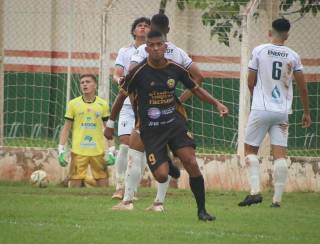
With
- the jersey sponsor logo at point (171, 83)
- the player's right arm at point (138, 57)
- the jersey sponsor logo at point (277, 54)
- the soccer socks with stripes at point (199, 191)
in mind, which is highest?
the jersey sponsor logo at point (277, 54)

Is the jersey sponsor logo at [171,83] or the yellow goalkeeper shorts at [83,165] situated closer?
the jersey sponsor logo at [171,83]

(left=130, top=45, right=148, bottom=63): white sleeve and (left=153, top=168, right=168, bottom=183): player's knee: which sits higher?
(left=130, top=45, right=148, bottom=63): white sleeve

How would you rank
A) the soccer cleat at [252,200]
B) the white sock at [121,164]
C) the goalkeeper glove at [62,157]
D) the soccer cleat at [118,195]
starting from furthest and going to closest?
the goalkeeper glove at [62,157] → the white sock at [121,164] → the soccer cleat at [118,195] → the soccer cleat at [252,200]

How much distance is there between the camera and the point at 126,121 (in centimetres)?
1362

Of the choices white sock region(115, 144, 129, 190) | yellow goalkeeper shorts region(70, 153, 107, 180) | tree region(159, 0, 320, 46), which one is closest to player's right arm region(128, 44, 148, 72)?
white sock region(115, 144, 129, 190)

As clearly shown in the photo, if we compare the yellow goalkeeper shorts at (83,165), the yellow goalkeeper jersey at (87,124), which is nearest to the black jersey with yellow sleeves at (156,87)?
the yellow goalkeeper jersey at (87,124)

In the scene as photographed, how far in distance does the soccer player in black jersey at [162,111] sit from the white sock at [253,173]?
6.18ft

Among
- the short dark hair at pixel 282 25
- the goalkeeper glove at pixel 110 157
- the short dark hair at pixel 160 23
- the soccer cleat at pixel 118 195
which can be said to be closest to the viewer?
the short dark hair at pixel 160 23

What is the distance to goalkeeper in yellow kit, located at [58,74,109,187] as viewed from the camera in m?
15.4

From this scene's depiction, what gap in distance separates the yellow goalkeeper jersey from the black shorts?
430cm

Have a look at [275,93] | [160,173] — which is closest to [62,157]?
[275,93]

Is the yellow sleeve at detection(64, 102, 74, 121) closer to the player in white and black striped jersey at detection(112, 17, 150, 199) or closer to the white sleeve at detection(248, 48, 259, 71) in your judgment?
the player in white and black striped jersey at detection(112, 17, 150, 199)

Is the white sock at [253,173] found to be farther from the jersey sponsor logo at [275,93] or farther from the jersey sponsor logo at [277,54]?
the jersey sponsor logo at [277,54]

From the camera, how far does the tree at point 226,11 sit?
653 inches
